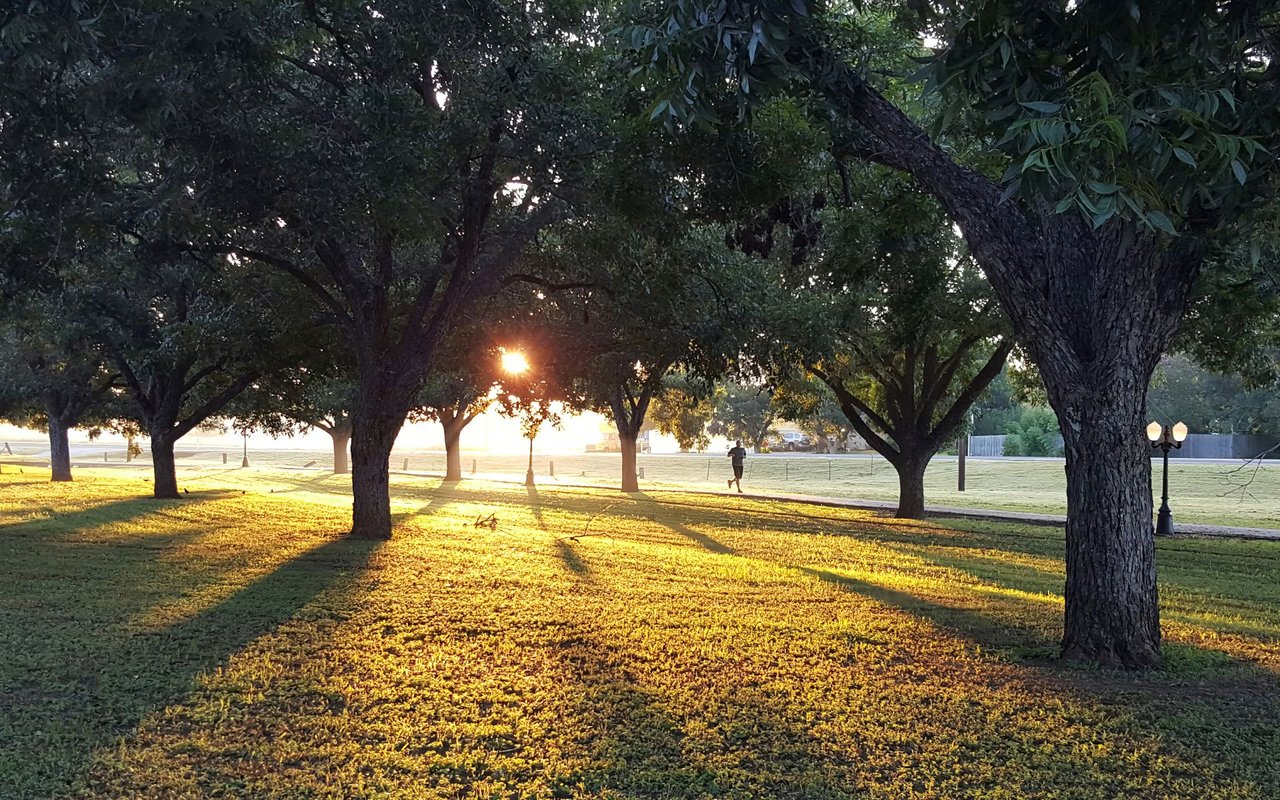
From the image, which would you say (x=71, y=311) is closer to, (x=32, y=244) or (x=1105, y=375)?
(x=32, y=244)

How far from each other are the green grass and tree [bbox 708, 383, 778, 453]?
4.88 metres

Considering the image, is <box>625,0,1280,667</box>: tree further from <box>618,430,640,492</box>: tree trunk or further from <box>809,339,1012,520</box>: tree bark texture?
<box>618,430,640,492</box>: tree trunk

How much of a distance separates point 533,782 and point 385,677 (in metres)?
1.92

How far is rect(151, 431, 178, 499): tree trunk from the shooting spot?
794 inches

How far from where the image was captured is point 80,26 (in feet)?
18.4

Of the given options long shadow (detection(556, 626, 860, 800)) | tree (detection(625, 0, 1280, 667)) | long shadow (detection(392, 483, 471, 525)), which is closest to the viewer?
long shadow (detection(556, 626, 860, 800))

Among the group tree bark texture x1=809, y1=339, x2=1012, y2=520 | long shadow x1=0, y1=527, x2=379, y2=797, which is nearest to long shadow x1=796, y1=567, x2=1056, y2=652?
long shadow x1=0, y1=527, x2=379, y2=797

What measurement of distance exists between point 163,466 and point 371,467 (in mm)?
11212

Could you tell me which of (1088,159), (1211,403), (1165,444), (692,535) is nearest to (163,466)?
(692,535)

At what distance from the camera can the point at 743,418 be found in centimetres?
7012

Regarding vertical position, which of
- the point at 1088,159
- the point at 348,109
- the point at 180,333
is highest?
the point at 348,109

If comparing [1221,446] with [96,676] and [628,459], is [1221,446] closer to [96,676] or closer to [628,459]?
[628,459]

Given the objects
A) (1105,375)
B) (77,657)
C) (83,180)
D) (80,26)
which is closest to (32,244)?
(83,180)

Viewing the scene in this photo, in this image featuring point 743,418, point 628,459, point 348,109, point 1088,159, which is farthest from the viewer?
point 743,418
